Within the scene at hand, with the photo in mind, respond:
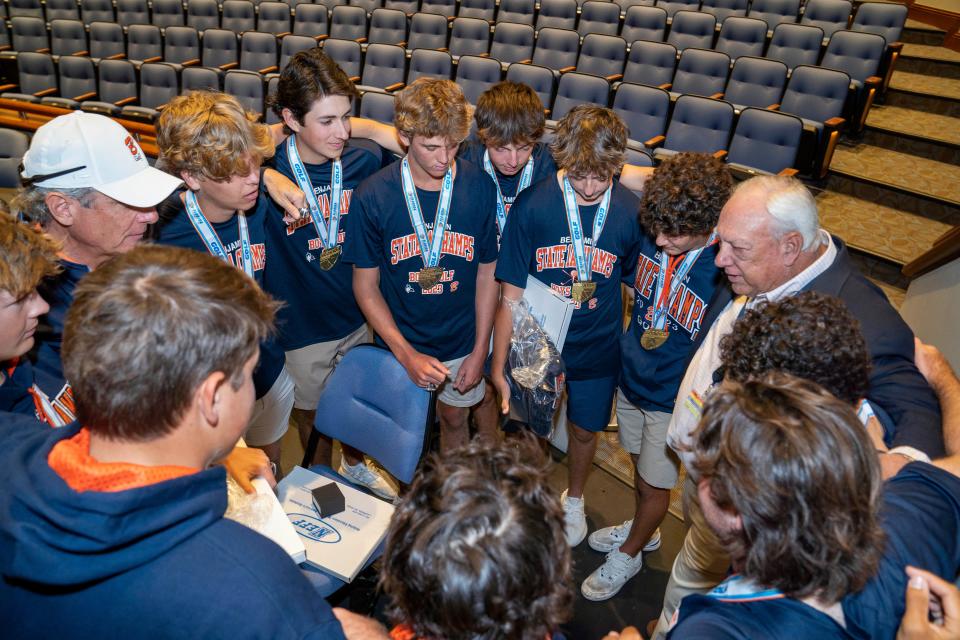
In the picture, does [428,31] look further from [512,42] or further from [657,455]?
[657,455]

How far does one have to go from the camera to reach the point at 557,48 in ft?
21.9

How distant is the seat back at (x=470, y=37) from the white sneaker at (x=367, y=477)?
5714mm

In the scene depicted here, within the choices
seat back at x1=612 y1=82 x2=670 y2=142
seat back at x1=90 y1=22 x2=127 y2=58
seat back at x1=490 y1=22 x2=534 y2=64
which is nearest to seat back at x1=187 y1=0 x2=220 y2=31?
seat back at x1=90 y1=22 x2=127 y2=58

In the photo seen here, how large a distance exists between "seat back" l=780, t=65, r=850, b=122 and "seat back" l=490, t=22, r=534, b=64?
9.47 ft

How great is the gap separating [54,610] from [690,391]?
5.47 feet

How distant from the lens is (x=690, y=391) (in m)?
1.89

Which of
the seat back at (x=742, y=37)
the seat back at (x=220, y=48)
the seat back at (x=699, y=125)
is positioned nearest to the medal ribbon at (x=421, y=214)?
the seat back at (x=699, y=125)

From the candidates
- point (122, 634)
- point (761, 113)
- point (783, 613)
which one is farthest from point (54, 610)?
point (761, 113)

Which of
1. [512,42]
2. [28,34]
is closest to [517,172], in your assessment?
[512,42]

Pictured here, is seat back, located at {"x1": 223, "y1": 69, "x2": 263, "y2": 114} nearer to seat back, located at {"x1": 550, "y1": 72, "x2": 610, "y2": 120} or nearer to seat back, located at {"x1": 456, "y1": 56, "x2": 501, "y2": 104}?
seat back, located at {"x1": 456, "y1": 56, "x2": 501, "y2": 104}

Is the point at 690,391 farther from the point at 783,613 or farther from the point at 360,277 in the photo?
the point at 360,277

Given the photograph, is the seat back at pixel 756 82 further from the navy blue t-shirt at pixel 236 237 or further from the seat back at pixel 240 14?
the seat back at pixel 240 14

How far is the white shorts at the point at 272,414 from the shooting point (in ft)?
8.19

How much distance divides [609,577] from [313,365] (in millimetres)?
1622
